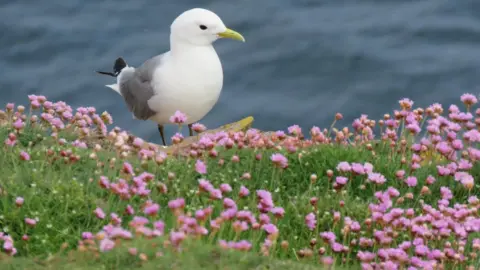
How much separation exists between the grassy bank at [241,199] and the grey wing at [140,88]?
1.65m

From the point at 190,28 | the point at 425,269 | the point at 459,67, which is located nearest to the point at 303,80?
the point at 459,67

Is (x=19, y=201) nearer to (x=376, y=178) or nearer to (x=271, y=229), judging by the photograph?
(x=271, y=229)

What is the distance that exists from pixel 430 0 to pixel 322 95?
397cm

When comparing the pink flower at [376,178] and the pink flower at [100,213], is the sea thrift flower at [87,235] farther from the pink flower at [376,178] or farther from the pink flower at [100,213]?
the pink flower at [376,178]

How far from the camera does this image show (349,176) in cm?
898

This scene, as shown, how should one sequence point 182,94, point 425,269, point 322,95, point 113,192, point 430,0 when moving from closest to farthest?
point 425,269 → point 113,192 → point 182,94 → point 322,95 → point 430,0

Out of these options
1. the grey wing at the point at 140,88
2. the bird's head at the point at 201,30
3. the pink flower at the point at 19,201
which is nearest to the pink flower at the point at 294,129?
the bird's head at the point at 201,30

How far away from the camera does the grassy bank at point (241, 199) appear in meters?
6.66

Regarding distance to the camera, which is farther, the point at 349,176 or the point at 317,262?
the point at 349,176

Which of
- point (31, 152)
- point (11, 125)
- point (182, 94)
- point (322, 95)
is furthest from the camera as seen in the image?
point (322, 95)

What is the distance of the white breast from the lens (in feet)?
37.2

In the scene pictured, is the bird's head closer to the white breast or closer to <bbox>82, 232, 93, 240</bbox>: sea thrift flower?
the white breast

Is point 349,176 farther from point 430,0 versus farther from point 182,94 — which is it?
point 430,0

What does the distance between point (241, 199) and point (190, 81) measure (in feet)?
10.6
